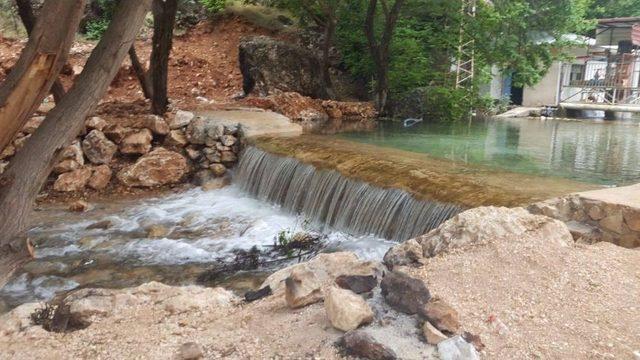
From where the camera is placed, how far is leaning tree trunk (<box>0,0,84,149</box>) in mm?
2830

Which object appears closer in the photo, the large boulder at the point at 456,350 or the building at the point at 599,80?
the large boulder at the point at 456,350

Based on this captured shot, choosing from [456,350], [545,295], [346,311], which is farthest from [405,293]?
[545,295]

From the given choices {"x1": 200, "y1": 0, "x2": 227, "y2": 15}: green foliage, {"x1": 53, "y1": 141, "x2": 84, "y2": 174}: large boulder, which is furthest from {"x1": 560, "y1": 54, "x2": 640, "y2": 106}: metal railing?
{"x1": 53, "y1": 141, "x2": 84, "y2": 174}: large boulder

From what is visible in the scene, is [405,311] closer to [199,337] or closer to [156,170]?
[199,337]

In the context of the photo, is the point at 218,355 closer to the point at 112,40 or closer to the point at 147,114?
the point at 112,40

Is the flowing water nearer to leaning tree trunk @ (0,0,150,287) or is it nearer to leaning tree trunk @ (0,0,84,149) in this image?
leaning tree trunk @ (0,0,150,287)

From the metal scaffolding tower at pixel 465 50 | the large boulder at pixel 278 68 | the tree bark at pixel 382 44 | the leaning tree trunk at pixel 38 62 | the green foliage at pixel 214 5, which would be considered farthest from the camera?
the green foliage at pixel 214 5

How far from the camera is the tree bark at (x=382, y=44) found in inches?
567

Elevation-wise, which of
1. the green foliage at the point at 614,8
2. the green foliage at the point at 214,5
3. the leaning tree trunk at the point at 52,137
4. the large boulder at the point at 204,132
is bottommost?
the large boulder at the point at 204,132

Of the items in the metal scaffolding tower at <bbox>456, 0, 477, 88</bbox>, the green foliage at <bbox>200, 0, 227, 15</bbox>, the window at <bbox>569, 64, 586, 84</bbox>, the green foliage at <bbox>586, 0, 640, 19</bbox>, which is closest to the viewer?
the metal scaffolding tower at <bbox>456, 0, 477, 88</bbox>

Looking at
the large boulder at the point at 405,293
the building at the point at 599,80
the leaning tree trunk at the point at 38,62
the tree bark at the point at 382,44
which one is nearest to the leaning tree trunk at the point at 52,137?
the leaning tree trunk at the point at 38,62

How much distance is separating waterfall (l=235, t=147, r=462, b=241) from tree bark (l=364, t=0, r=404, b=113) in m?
6.56

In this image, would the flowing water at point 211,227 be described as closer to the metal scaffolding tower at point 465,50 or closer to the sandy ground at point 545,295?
the sandy ground at point 545,295

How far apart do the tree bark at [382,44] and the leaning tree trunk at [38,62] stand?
12.1 metres
